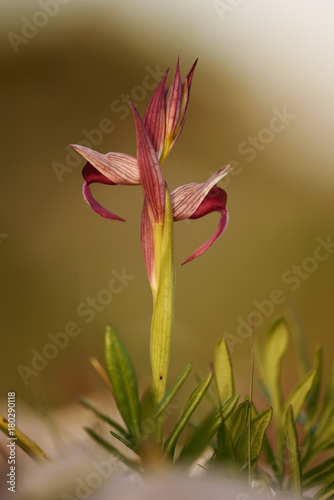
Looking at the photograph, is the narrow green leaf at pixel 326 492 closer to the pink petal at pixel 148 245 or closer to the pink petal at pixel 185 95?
the pink petal at pixel 148 245

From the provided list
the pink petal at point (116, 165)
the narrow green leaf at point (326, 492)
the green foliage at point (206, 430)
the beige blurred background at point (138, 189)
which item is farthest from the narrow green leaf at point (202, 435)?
the beige blurred background at point (138, 189)

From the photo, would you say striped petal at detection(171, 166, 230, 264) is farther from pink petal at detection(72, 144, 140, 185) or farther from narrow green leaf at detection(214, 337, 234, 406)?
narrow green leaf at detection(214, 337, 234, 406)

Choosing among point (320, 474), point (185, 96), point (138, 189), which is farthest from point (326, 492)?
point (138, 189)

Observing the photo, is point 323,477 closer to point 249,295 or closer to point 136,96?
point 249,295

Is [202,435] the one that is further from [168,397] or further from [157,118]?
[157,118]

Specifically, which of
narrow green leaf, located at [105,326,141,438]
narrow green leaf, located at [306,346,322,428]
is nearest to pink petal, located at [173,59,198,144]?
narrow green leaf, located at [105,326,141,438]
